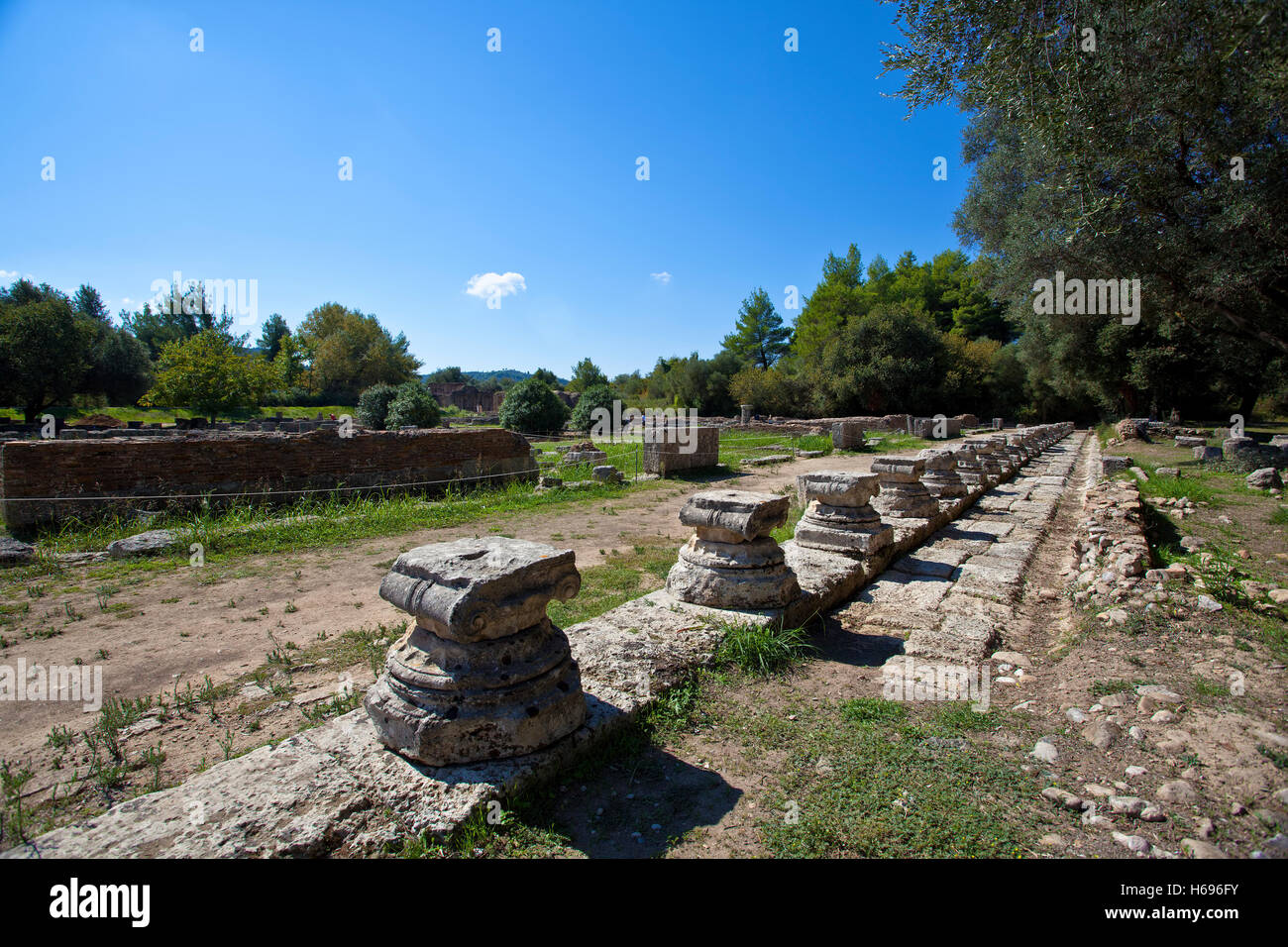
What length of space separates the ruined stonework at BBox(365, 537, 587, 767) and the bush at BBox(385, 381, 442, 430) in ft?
58.9

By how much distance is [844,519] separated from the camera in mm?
5223

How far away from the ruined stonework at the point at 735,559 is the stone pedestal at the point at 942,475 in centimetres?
491

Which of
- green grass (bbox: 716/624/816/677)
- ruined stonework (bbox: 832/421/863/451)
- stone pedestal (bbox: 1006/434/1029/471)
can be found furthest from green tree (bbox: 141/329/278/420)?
stone pedestal (bbox: 1006/434/1029/471)

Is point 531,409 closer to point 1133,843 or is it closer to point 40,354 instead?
point 1133,843

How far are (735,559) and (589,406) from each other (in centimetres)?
2041

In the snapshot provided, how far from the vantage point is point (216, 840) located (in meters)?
1.73

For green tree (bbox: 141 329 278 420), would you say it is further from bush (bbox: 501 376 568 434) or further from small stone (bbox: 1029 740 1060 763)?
small stone (bbox: 1029 740 1060 763)

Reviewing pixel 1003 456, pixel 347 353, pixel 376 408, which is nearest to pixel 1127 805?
pixel 1003 456

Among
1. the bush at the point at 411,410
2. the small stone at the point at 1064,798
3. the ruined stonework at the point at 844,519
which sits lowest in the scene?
the small stone at the point at 1064,798

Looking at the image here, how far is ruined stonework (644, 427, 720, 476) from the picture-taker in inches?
509

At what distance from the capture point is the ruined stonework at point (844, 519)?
5125 millimetres

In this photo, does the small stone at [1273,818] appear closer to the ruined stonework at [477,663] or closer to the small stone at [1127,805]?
the small stone at [1127,805]

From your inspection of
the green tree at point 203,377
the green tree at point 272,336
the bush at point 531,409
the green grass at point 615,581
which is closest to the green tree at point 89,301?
the green tree at point 272,336
